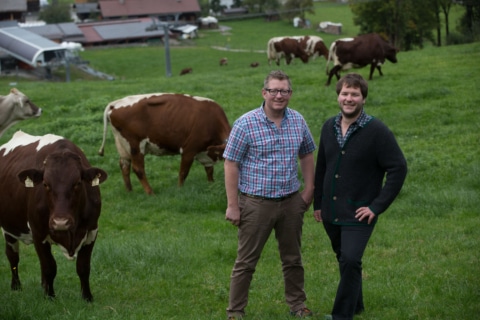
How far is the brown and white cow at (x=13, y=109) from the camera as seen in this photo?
52.3 ft

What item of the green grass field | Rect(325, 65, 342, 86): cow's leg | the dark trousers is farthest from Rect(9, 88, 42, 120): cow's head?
the dark trousers

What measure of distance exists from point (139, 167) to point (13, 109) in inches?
149

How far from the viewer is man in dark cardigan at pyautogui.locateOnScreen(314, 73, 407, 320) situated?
6.04 m

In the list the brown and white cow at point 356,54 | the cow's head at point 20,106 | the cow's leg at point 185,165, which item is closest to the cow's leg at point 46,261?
the cow's leg at point 185,165

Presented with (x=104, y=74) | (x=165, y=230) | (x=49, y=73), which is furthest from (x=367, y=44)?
(x=49, y=73)

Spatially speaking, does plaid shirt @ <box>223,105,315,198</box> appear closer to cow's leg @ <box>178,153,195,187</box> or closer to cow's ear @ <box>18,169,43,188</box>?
cow's ear @ <box>18,169,43,188</box>

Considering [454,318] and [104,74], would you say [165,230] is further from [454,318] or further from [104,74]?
[104,74]

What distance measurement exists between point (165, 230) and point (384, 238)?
3.52 metres

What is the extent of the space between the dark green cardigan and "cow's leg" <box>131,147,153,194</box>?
8.08 meters

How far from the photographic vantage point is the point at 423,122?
1803 centimetres

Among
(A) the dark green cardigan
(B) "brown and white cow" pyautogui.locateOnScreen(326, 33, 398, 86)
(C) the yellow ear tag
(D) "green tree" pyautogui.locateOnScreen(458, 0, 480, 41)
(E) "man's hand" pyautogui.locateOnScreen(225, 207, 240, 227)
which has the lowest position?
(E) "man's hand" pyautogui.locateOnScreen(225, 207, 240, 227)

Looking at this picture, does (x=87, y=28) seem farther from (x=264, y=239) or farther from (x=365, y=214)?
(x=365, y=214)

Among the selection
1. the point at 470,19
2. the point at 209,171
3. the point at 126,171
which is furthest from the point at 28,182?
the point at 470,19

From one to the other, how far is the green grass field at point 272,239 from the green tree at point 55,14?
92.2 metres
